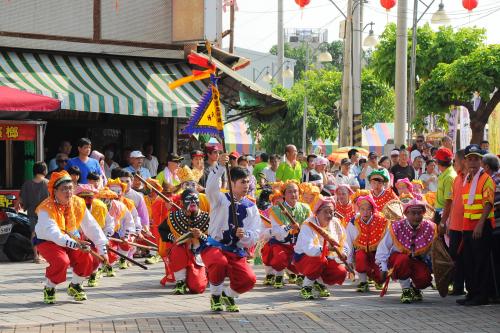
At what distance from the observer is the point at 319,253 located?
40.6 ft

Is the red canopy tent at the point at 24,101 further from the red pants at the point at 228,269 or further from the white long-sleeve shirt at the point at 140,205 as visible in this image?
the red pants at the point at 228,269

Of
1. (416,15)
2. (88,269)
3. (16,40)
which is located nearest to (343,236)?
(88,269)

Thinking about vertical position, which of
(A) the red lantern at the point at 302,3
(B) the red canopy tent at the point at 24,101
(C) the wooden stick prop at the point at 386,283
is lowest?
(C) the wooden stick prop at the point at 386,283

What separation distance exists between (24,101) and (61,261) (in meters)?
6.19

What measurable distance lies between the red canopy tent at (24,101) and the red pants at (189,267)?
17.1 feet

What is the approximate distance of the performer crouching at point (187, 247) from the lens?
1264cm

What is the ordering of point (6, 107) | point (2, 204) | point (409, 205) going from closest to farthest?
1. point (409, 205)
2. point (6, 107)
3. point (2, 204)

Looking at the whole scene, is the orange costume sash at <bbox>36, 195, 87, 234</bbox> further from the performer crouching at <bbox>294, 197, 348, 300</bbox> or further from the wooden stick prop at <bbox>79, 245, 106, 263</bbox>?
the performer crouching at <bbox>294, 197, 348, 300</bbox>

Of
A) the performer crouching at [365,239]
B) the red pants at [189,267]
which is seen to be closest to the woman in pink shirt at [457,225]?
the performer crouching at [365,239]

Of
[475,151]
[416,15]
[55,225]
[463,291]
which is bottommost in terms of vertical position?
[463,291]

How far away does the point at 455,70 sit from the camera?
107 ft

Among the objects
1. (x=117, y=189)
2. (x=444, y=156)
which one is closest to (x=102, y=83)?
(x=117, y=189)

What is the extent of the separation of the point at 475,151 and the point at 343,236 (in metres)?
1.91

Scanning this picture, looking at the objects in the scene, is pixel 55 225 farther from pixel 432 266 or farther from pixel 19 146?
pixel 19 146
